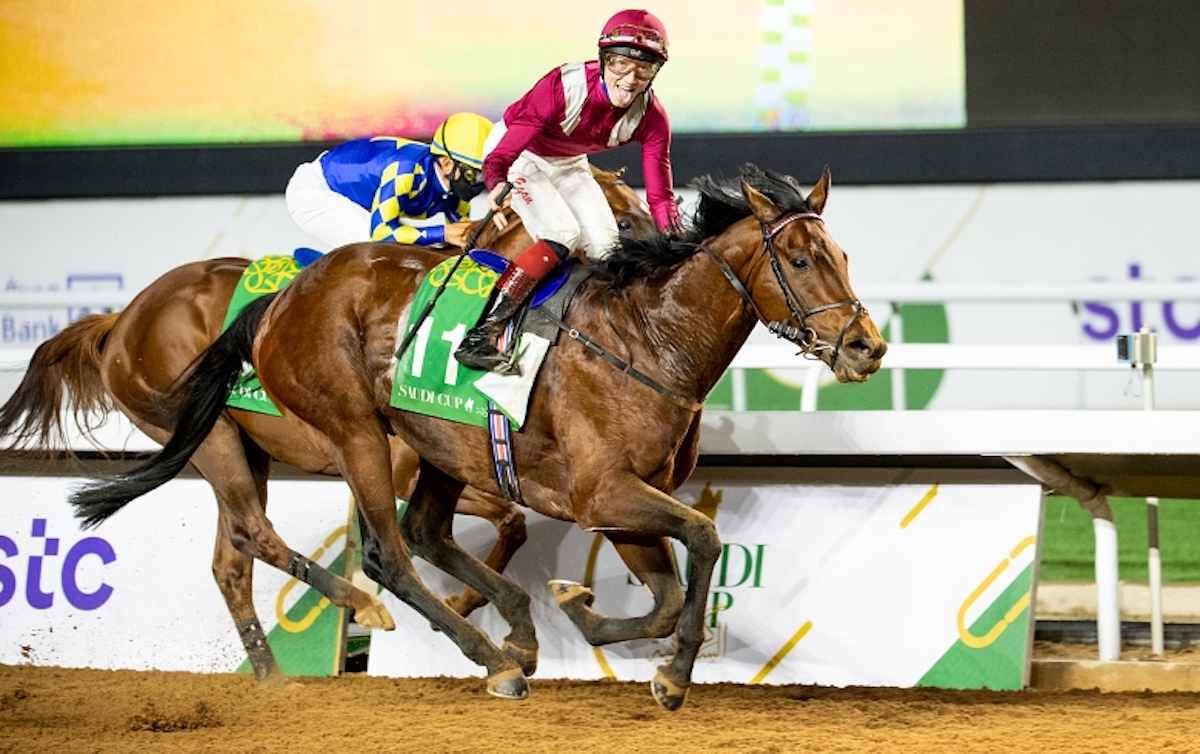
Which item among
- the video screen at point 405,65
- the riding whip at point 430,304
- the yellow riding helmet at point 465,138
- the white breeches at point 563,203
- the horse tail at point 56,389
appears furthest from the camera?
the video screen at point 405,65

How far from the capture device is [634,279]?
3633 millimetres

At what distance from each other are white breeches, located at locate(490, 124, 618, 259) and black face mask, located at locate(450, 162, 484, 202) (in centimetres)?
54

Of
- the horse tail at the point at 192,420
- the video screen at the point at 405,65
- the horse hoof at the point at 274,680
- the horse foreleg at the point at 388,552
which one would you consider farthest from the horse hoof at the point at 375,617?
the video screen at the point at 405,65

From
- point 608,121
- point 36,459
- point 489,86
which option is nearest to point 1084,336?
point 489,86

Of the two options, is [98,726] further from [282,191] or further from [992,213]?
[992,213]

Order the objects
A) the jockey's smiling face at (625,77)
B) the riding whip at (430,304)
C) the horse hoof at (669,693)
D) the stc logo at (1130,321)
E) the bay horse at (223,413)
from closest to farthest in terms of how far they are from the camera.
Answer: the horse hoof at (669,693)
the jockey's smiling face at (625,77)
the riding whip at (430,304)
the bay horse at (223,413)
the stc logo at (1130,321)

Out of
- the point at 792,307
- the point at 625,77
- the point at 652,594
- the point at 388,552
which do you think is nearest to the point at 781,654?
the point at 652,594

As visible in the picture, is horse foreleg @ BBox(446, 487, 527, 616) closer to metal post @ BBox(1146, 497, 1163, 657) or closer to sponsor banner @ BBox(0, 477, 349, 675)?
sponsor banner @ BBox(0, 477, 349, 675)

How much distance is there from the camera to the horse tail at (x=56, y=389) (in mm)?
4566

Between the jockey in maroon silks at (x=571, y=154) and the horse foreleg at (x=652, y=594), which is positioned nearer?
the horse foreleg at (x=652, y=594)

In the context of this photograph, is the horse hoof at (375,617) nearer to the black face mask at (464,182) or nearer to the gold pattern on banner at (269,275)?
the gold pattern on banner at (269,275)

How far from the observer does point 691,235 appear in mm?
3598

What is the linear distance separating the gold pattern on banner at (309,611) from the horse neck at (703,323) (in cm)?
152

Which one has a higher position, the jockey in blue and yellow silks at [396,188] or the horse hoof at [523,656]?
the jockey in blue and yellow silks at [396,188]
